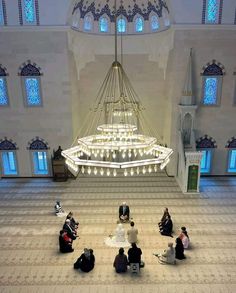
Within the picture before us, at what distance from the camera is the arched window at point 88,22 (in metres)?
10.2

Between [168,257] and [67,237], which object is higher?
[67,237]

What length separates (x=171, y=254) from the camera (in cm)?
552

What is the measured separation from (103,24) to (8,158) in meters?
6.03

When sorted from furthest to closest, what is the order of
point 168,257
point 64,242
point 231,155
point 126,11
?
point 126,11 < point 231,155 < point 64,242 < point 168,257

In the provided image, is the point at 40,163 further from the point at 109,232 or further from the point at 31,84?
the point at 109,232

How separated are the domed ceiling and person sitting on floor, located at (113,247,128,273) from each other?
7580mm

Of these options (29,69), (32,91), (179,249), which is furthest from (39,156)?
(179,249)

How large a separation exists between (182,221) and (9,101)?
660 centimetres

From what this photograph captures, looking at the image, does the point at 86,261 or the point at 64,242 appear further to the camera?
the point at 64,242

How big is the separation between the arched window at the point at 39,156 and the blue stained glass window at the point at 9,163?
699 mm

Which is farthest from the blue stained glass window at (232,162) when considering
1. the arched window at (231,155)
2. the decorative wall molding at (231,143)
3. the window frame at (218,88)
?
the window frame at (218,88)

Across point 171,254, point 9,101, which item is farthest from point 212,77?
point 9,101

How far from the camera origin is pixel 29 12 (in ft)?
27.9

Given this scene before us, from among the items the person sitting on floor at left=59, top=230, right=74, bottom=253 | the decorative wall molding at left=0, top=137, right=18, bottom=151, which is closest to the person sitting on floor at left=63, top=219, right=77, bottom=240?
the person sitting on floor at left=59, top=230, right=74, bottom=253
